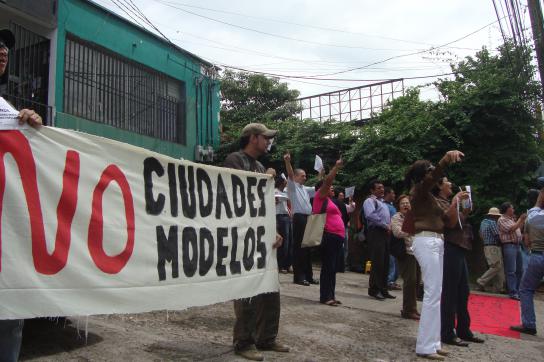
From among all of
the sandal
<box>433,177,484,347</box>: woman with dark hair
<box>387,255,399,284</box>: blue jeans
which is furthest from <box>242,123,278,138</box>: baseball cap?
<box>387,255,399,284</box>: blue jeans

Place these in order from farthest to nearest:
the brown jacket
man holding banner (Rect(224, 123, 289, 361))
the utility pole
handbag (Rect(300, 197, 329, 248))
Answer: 1. the utility pole
2. handbag (Rect(300, 197, 329, 248))
3. the brown jacket
4. man holding banner (Rect(224, 123, 289, 361))

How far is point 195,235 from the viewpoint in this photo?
3.62m

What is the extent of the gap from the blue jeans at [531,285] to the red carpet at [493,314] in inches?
9.1

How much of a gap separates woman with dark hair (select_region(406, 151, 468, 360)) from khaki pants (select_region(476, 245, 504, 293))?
5296mm

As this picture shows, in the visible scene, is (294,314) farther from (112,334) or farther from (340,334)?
(112,334)

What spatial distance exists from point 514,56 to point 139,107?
29.1 ft

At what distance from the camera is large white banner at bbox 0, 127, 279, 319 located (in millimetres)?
2586

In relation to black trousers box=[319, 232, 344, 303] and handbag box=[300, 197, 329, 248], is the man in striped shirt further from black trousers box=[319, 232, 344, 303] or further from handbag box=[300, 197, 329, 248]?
handbag box=[300, 197, 329, 248]

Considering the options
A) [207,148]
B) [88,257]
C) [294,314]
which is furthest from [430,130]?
[88,257]

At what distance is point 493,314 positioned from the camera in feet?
24.1

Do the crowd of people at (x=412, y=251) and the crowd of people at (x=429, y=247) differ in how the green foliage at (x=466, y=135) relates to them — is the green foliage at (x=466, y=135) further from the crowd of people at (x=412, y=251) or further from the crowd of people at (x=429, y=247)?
the crowd of people at (x=412, y=251)

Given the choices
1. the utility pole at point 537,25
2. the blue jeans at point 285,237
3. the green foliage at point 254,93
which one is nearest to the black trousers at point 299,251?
the blue jeans at point 285,237

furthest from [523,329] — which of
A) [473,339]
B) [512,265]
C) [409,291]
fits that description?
[512,265]

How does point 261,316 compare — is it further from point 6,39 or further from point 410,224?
point 6,39
